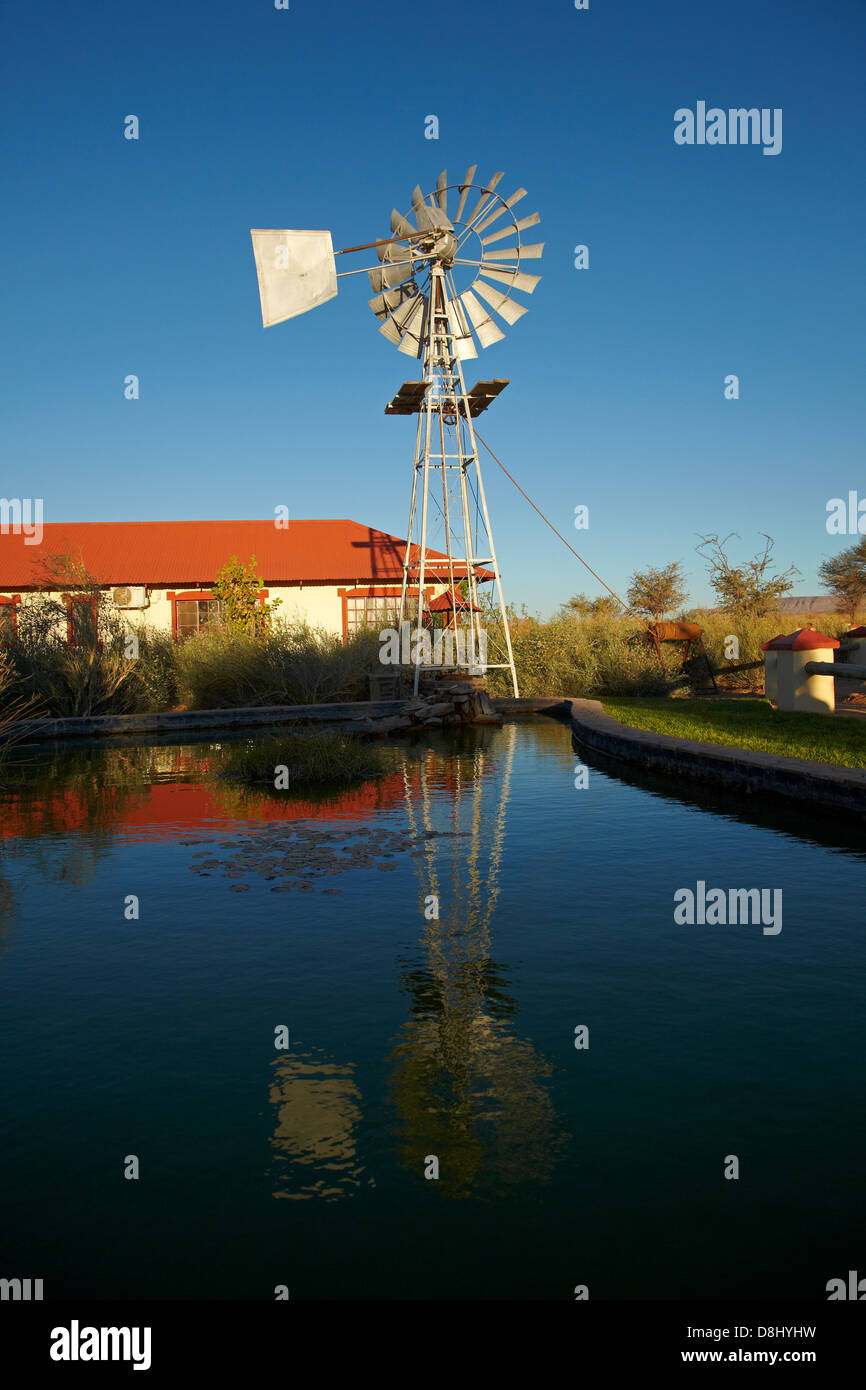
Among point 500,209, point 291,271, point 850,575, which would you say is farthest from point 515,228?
point 850,575

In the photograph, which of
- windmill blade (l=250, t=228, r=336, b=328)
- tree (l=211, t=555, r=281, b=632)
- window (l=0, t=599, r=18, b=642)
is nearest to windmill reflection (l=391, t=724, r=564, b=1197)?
windmill blade (l=250, t=228, r=336, b=328)

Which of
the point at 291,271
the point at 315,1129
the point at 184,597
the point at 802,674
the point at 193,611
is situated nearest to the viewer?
the point at 315,1129

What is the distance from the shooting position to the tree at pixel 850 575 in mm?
46625

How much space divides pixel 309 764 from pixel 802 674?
861 centimetres

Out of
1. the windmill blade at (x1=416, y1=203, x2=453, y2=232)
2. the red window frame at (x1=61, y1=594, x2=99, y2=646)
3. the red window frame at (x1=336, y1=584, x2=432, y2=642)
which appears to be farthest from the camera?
the red window frame at (x1=336, y1=584, x2=432, y2=642)

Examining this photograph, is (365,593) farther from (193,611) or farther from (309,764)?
(309,764)

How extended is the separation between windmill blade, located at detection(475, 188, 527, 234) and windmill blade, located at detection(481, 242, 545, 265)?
53cm

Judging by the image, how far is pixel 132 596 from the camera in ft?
104

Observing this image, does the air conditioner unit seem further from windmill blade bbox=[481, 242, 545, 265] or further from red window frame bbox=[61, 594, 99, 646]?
windmill blade bbox=[481, 242, 545, 265]

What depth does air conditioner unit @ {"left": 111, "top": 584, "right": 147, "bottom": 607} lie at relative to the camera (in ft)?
101

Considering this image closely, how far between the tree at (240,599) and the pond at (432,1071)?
734 inches

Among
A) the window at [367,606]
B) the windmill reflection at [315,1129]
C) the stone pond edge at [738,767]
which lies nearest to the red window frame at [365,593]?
the window at [367,606]

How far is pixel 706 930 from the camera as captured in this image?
5988 millimetres

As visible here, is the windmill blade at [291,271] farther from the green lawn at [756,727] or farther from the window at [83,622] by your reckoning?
the green lawn at [756,727]
